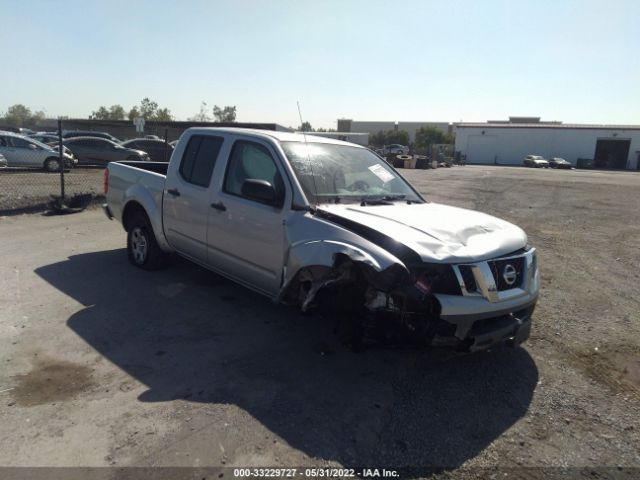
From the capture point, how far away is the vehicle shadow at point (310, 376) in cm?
298

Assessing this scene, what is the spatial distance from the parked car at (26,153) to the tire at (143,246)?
15490mm

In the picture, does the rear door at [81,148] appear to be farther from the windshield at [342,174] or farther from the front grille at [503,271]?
the front grille at [503,271]

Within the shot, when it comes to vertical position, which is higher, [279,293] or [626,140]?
[626,140]

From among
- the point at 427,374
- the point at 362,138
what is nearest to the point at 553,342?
the point at 427,374

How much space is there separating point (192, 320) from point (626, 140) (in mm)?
75098

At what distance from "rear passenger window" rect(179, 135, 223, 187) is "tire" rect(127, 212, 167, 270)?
3.58 feet

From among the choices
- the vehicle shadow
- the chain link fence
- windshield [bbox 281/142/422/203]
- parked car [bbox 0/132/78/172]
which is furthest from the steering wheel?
parked car [bbox 0/132/78/172]

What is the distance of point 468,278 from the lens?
3426 mm

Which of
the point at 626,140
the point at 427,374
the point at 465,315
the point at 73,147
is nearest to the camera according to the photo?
the point at 465,315

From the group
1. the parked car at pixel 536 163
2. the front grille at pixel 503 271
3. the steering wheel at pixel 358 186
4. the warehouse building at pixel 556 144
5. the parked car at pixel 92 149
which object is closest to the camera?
the front grille at pixel 503 271

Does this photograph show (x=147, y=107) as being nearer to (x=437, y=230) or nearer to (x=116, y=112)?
(x=116, y=112)

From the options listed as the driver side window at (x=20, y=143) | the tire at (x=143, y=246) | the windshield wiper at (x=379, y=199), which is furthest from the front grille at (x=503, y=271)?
the driver side window at (x=20, y=143)

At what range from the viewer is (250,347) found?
4.16 m

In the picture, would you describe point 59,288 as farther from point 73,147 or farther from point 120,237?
point 73,147
